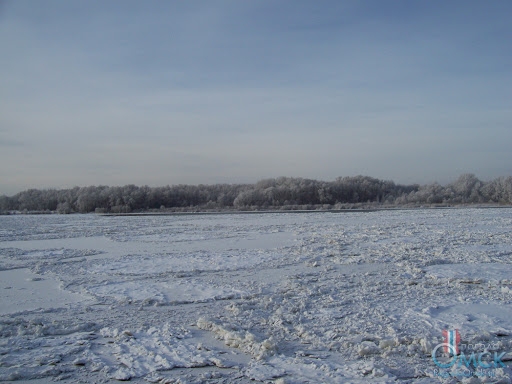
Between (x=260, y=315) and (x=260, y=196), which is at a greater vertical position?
(x=260, y=196)

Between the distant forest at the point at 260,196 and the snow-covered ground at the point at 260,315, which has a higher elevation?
the distant forest at the point at 260,196

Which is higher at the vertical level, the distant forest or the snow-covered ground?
the distant forest

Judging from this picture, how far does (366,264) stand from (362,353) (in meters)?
6.54

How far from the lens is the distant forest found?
199ft

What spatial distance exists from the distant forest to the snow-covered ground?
4580 cm

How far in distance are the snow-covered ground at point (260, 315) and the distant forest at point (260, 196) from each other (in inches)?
1803

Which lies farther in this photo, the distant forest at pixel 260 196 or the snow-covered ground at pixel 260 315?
the distant forest at pixel 260 196

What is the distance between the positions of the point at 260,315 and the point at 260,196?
57.4 meters

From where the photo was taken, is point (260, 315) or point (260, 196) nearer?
point (260, 315)

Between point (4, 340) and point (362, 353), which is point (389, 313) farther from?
point (4, 340)

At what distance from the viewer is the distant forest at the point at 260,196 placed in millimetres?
60781

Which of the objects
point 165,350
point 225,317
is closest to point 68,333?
point 165,350

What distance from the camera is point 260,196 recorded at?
64750 mm

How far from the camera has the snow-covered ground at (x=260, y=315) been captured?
5273mm
